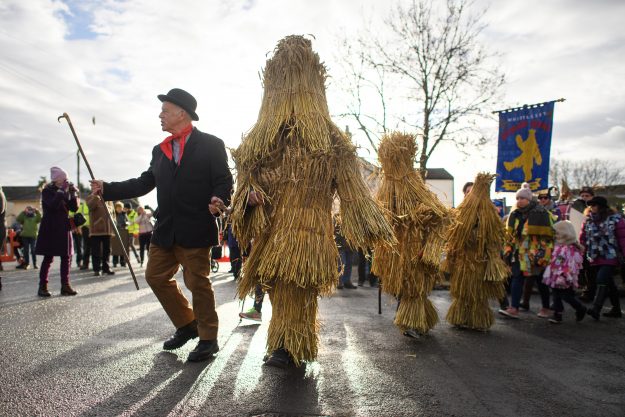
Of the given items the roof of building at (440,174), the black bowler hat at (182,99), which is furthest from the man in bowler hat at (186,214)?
the roof of building at (440,174)

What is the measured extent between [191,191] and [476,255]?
12.2 ft

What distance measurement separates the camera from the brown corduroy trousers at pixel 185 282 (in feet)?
13.0

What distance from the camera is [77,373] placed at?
3.44 m

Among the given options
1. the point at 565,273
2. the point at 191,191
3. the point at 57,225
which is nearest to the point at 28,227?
the point at 57,225

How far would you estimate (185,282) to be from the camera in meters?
4.01

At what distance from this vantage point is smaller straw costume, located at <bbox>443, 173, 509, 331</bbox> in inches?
225

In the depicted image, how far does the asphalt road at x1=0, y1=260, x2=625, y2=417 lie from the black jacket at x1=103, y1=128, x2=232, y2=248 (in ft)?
3.39

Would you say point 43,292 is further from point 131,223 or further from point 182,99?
point 131,223

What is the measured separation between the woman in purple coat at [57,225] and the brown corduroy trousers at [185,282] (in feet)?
13.9

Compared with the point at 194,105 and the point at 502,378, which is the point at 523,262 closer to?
the point at 502,378

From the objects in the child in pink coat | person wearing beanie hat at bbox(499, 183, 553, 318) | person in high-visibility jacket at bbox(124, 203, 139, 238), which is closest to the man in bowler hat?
person wearing beanie hat at bbox(499, 183, 553, 318)

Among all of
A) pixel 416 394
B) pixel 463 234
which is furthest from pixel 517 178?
pixel 416 394

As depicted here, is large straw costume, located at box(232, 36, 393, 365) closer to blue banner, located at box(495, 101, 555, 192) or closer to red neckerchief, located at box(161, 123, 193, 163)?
red neckerchief, located at box(161, 123, 193, 163)

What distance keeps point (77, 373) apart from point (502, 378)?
10.7 feet
